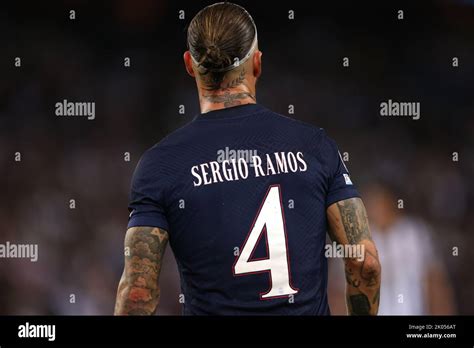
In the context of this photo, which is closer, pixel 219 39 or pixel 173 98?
pixel 219 39

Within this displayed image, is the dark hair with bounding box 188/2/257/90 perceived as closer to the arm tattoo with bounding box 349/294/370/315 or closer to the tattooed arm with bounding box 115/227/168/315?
the tattooed arm with bounding box 115/227/168/315

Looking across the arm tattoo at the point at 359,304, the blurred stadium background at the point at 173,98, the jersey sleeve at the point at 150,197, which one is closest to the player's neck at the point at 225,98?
the jersey sleeve at the point at 150,197

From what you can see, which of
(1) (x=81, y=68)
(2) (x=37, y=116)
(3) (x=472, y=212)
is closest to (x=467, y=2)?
(3) (x=472, y=212)

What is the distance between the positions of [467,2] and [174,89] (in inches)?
129

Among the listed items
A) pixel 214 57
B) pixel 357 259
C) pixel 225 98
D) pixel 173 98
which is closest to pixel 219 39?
pixel 214 57

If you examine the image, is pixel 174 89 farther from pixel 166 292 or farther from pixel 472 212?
pixel 472 212

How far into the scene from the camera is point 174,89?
8.47 metres

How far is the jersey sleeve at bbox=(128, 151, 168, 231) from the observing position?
252 centimetres

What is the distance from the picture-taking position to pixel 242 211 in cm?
250

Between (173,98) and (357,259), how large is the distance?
5897 millimetres

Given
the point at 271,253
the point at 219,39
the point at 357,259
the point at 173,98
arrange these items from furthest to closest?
1. the point at 173,98
2. the point at 357,259
3. the point at 219,39
4. the point at 271,253

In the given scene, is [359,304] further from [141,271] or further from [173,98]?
[173,98]

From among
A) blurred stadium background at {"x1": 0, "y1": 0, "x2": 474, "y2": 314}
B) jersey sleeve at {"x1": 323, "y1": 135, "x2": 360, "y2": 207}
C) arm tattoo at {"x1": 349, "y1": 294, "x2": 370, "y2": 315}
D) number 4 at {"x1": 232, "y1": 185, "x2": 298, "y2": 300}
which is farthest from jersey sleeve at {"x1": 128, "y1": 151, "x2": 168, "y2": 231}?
blurred stadium background at {"x1": 0, "y1": 0, "x2": 474, "y2": 314}
